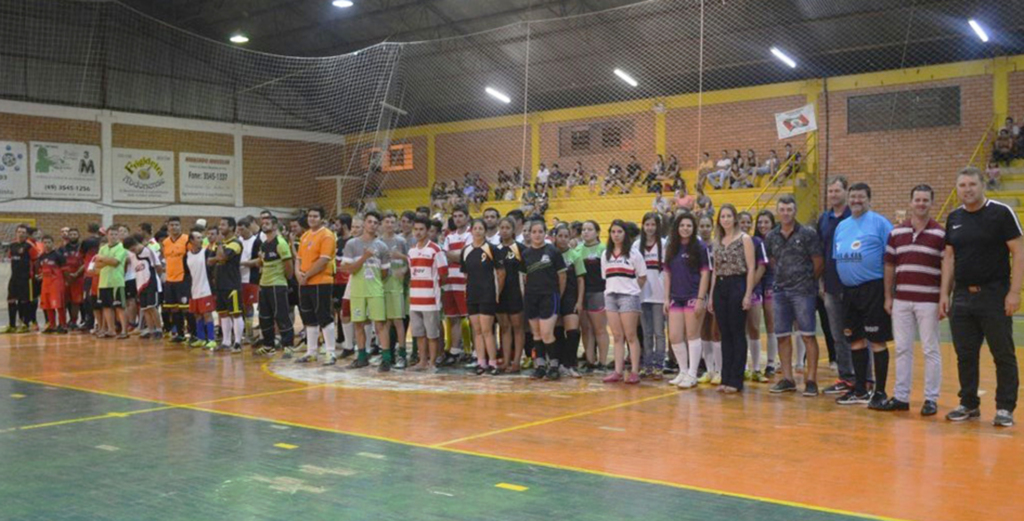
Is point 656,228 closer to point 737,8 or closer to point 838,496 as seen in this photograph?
point 838,496

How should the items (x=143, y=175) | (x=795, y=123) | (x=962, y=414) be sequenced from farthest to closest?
(x=143, y=175) < (x=795, y=123) < (x=962, y=414)

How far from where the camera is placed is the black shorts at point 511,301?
9.84 meters

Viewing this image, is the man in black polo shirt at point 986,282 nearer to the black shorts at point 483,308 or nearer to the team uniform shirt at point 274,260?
the black shorts at point 483,308

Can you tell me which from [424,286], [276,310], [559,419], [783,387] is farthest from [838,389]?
[276,310]

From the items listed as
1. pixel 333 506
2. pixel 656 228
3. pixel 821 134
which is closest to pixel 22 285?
pixel 656 228

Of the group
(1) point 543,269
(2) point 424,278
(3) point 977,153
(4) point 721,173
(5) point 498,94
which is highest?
(5) point 498,94

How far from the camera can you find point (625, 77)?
83.3 ft

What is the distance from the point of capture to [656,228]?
956 centimetres

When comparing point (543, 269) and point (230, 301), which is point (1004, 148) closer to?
point (543, 269)

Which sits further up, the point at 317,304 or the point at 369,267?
the point at 369,267

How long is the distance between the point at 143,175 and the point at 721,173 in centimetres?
1903

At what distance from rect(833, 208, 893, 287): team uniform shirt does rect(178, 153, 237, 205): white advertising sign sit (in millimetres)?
26958

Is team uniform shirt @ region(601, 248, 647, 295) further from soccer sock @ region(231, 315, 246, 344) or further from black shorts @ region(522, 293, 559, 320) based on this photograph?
soccer sock @ region(231, 315, 246, 344)

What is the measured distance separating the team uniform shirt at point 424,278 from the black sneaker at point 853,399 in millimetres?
4453
